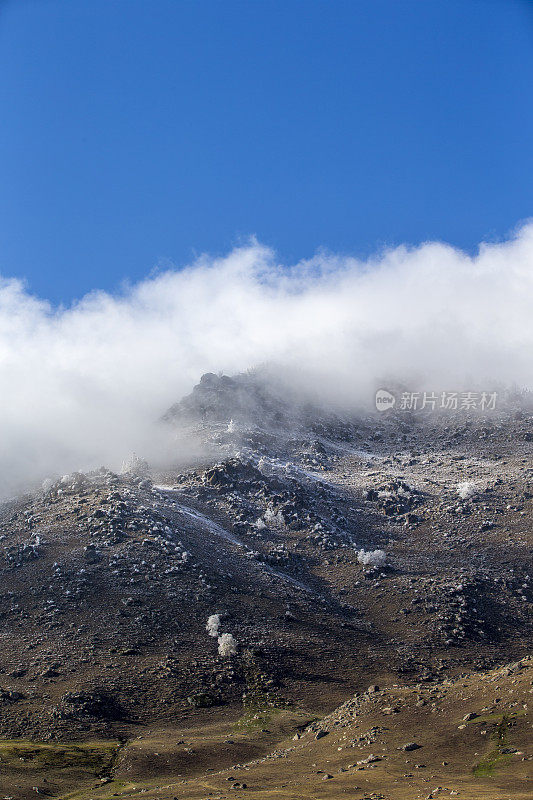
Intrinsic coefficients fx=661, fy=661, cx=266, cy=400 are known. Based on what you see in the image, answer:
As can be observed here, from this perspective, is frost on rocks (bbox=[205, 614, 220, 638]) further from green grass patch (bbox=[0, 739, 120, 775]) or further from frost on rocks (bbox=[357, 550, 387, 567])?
frost on rocks (bbox=[357, 550, 387, 567])

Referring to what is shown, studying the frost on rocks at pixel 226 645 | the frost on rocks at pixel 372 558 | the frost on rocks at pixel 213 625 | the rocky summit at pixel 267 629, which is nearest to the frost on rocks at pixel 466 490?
the rocky summit at pixel 267 629

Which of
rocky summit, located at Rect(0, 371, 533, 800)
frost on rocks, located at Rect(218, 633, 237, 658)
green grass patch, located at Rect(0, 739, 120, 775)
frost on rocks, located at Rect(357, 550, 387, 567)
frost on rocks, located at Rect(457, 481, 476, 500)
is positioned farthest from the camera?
frost on rocks, located at Rect(457, 481, 476, 500)

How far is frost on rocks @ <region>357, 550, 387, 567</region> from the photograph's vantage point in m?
136

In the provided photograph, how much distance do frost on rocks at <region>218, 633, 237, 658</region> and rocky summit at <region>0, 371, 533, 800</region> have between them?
261 mm

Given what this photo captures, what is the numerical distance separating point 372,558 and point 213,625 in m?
44.5

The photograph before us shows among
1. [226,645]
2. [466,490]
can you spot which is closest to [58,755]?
[226,645]

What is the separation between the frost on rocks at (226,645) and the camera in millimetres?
98938

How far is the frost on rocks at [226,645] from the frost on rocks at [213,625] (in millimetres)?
2304

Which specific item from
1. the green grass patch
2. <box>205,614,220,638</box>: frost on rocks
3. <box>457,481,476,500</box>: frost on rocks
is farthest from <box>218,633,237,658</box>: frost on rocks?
<box>457,481,476,500</box>: frost on rocks

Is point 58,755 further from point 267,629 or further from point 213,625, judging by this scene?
point 267,629

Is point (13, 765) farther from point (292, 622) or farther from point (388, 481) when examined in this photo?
point (388, 481)

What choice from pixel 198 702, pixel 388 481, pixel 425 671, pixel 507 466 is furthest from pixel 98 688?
pixel 507 466

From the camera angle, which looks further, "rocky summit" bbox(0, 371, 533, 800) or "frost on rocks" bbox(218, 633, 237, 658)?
"frost on rocks" bbox(218, 633, 237, 658)

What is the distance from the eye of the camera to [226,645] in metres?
99.8
